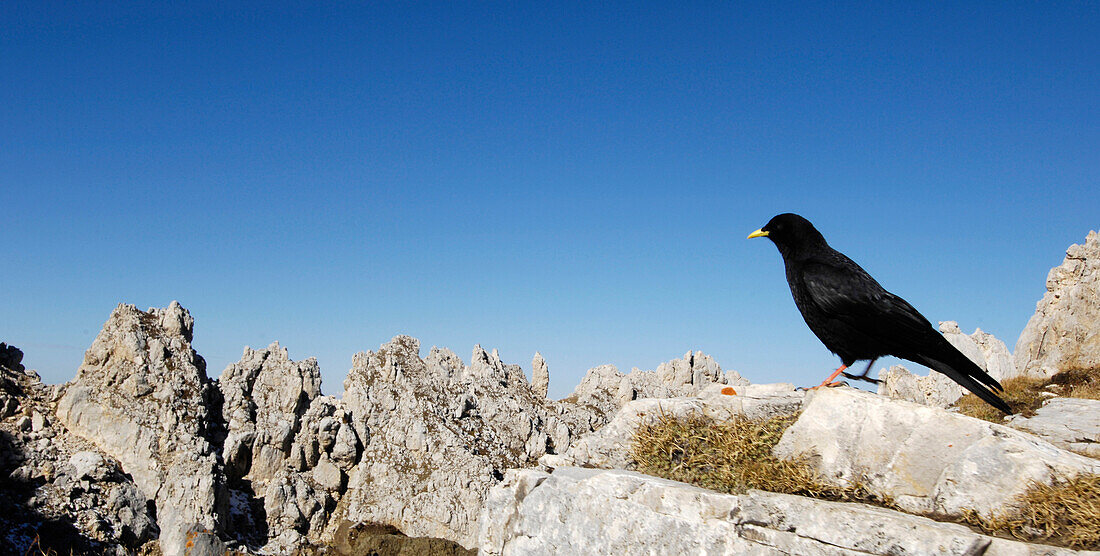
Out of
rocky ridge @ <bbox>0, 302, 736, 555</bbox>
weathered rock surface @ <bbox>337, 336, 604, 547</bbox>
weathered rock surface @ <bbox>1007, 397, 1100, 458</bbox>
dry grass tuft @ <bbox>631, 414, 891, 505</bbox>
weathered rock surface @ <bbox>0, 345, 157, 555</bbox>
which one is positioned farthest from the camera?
weathered rock surface @ <bbox>337, 336, 604, 547</bbox>

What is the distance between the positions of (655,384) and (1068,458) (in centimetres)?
7793

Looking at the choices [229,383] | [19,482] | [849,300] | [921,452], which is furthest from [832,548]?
[229,383]

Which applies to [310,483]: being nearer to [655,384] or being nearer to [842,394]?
[655,384]

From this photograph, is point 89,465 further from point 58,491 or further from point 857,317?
point 857,317

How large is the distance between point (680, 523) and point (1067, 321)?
139ft

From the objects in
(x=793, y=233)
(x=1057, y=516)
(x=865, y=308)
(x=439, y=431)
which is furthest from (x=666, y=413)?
(x=439, y=431)

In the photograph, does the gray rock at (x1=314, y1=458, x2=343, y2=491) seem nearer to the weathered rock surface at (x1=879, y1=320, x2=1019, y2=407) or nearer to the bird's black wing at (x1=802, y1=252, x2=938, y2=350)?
the weathered rock surface at (x1=879, y1=320, x2=1019, y2=407)

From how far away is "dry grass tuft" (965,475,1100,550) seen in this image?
5.65 metres

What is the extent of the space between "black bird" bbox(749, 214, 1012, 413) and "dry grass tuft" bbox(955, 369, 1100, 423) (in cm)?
936

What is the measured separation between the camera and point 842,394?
796cm

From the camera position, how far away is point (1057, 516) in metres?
5.85

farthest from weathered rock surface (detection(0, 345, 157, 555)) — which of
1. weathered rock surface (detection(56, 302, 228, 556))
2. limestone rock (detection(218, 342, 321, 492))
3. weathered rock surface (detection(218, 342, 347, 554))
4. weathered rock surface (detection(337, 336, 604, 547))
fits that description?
weathered rock surface (detection(337, 336, 604, 547))

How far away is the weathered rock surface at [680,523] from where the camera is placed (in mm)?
5789

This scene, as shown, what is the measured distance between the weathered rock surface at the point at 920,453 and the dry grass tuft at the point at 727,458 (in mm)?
261
